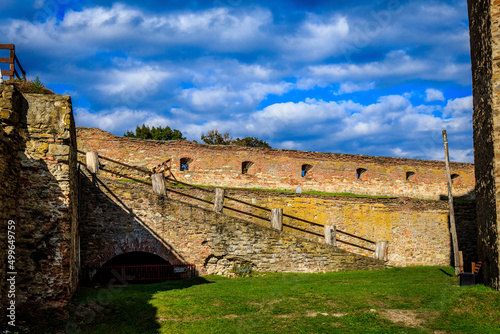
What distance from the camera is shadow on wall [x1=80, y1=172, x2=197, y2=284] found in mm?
13094

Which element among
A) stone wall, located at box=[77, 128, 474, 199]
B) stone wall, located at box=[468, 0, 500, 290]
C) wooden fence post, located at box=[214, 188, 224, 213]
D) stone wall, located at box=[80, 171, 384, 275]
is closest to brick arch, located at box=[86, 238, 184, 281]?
stone wall, located at box=[80, 171, 384, 275]

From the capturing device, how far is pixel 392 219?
67.5 feet

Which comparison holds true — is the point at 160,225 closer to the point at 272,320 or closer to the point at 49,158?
the point at 49,158

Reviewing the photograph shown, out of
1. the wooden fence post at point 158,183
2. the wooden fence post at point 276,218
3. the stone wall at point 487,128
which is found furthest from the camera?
the wooden fence post at point 276,218

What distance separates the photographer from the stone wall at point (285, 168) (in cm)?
2194

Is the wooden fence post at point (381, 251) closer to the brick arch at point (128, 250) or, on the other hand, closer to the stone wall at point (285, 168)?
the stone wall at point (285, 168)

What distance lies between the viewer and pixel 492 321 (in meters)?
8.45

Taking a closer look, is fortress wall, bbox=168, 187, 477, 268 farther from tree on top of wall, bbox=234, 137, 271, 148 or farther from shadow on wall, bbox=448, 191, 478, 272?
tree on top of wall, bbox=234, 137, 271, 148

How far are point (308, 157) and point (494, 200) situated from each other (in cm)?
1525

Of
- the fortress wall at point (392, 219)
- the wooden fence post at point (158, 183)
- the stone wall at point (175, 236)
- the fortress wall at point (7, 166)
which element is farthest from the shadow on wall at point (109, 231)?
the fortress wall at point (392, 219)

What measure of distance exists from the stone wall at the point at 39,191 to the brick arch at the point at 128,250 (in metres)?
3.76

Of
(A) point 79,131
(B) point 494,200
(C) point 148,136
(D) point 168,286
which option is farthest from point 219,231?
(C) point 148,136

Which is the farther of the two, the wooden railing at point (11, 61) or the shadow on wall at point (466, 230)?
the shadow on wall at point (466, 230)

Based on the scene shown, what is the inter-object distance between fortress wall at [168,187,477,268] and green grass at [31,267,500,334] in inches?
312
